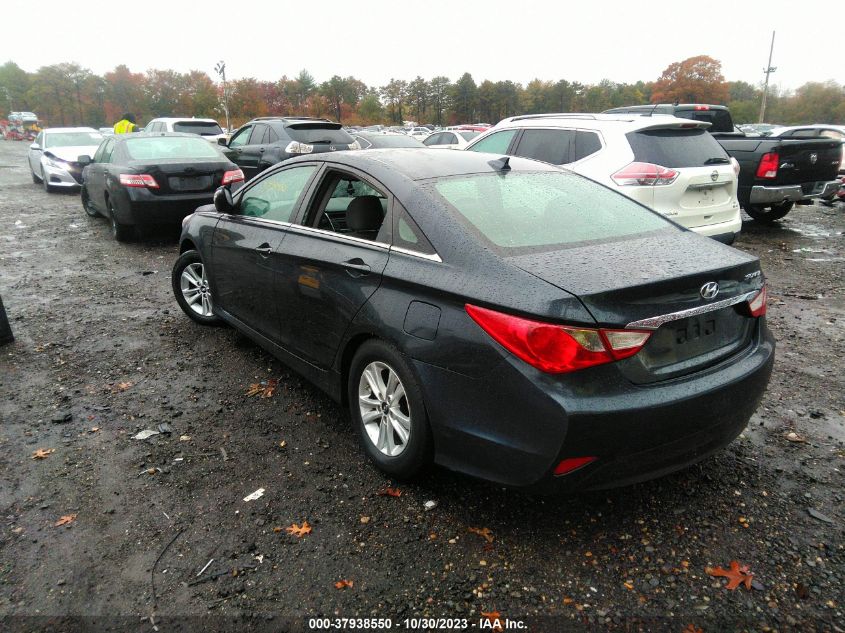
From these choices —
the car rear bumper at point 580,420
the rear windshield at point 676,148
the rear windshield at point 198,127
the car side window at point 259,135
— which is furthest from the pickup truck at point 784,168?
the rear windshield at point 198,127

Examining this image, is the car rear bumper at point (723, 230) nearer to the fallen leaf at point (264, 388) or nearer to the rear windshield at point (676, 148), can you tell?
the rear windshield at point (676, 148)

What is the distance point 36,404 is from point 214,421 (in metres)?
1.30

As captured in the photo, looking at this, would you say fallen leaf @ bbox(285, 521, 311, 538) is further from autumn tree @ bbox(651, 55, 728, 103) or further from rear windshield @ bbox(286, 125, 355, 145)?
autumn tree @ bbox(651, 55, 728, 103)

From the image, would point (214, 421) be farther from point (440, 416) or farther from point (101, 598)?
point (440, 416)

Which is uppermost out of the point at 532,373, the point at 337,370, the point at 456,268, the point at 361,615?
the point at 456,268

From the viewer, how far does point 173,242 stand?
31.6 ft

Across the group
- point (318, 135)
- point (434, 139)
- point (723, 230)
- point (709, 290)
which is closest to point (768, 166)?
point (723, 230)

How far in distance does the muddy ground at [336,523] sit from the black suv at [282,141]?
7910 millimetres

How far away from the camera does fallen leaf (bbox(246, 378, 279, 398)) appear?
4.32 meters

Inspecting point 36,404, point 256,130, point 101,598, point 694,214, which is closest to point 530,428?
point 101,598

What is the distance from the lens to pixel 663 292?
2.54 meters

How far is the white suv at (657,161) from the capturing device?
21.1 ft

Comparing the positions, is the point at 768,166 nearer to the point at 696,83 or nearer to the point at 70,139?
the point at 70,139

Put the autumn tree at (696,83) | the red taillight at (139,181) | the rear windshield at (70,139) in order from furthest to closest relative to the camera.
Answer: the autumn tree at (696,83) → the rear windshield at (70,139) → the red taillight at (139,181)
